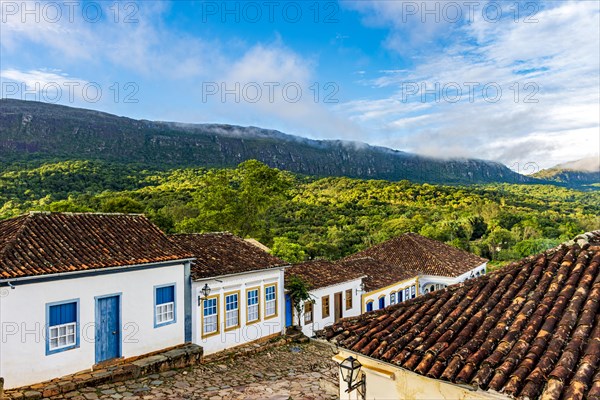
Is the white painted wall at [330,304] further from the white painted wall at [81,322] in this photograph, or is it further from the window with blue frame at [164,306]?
the white painted wall at [81,322]

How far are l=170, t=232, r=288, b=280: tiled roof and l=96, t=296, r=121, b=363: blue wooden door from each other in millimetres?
2570

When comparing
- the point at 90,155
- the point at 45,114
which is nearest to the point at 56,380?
the point at 90,155

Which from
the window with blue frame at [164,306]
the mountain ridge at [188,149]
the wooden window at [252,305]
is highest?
the mountain ridge at [188,149]

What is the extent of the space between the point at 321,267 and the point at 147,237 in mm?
10101

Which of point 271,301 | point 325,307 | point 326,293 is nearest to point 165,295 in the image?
point 271,301

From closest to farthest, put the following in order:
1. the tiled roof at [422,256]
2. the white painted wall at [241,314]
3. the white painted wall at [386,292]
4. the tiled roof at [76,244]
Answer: the tiled roof at [76,244] → the white painted wall at [241,314] → the white painted wall at [386,292] → the tiled roof at [422,256]

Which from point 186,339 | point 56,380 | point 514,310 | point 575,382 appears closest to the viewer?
point 575,382

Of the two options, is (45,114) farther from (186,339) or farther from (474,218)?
(186,339)

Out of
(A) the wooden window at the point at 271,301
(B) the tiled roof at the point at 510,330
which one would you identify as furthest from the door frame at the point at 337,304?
(B) the tiled roof at the point at 510,330

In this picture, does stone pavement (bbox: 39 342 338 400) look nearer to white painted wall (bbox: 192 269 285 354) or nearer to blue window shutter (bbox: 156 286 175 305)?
white painted wall (bbox: 192 269 285 354)

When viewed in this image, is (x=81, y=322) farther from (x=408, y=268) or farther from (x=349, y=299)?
(x=408, y=268)

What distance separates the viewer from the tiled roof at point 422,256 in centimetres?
2994

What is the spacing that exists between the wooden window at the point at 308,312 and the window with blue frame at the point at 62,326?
32.1ft

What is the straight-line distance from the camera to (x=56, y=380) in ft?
34.6
